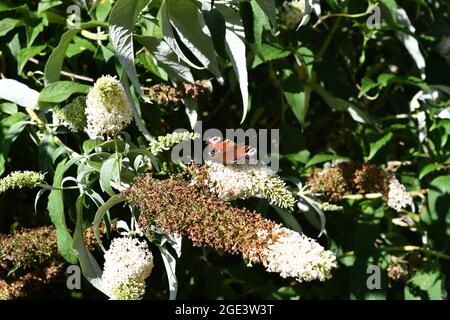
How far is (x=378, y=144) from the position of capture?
189 centimetres

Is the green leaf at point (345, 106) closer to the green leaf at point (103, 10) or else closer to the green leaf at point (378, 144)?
the green leaf at point (378, 144)

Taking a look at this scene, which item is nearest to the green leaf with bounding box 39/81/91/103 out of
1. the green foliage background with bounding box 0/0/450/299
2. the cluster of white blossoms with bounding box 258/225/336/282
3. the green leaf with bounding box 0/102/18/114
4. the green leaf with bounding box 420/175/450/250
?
the green foliage background with bounding box 0/0/450/299

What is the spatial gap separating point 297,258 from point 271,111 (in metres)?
1.05

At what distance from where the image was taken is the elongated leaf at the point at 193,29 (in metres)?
1.42

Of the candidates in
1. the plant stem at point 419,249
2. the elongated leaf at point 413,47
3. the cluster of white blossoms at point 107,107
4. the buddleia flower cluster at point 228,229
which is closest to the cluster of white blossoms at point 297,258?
the buddleia flower cluster at point 228,229

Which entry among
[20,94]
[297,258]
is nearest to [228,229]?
[297,258]

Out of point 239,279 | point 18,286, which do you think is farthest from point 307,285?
point 18,286

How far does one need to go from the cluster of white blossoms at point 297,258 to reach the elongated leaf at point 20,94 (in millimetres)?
616

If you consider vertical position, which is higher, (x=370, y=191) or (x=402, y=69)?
(x=402, y=69)

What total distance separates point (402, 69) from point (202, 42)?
0.99m

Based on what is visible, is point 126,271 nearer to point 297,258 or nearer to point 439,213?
point 297,258

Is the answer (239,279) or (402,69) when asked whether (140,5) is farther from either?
(402,69)

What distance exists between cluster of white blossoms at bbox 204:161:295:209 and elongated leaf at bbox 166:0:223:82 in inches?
8.6
